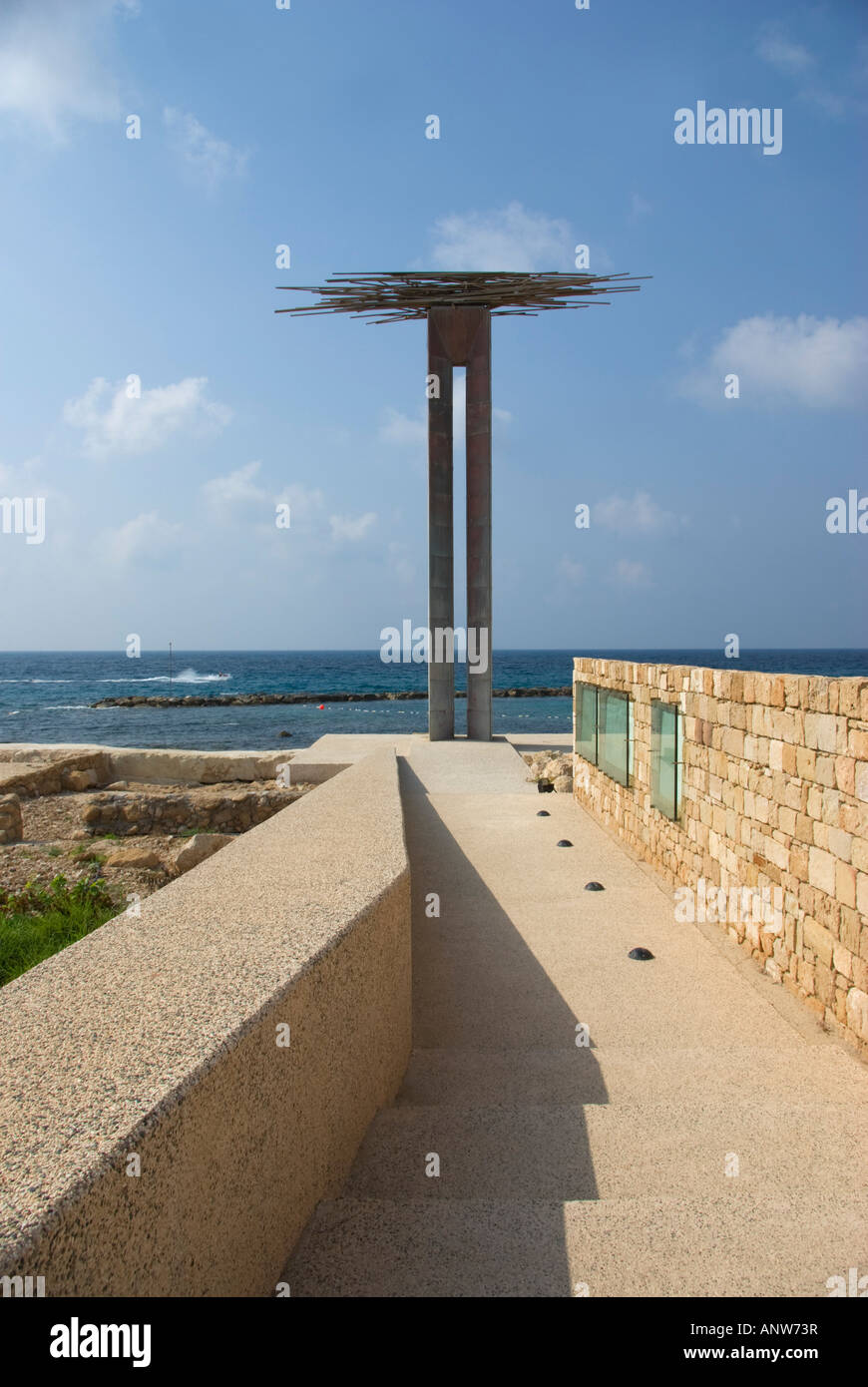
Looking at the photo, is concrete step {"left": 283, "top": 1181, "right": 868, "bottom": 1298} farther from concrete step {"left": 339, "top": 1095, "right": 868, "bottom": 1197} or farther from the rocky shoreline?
the rocky shoreline

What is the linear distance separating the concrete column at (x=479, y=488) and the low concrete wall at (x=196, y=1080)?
1341cm

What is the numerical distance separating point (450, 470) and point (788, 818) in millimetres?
12834

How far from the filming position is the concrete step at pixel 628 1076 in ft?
12.5

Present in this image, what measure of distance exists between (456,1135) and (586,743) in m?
8.46

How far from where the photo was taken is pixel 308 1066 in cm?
261

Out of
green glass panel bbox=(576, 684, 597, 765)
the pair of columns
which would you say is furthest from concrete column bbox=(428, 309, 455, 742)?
green glass panel bbox=(576, 684, 597, 765)

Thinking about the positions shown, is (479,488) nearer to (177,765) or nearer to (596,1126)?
(177,765)

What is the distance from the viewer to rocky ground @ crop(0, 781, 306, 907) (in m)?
8.73

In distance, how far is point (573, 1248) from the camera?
2195 millimetres

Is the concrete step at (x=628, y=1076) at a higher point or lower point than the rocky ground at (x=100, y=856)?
higher

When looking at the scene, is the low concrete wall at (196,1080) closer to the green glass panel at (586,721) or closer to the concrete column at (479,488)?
the green glass panel at (586,721)

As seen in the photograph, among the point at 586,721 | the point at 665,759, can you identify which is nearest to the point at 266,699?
the point at 586,721

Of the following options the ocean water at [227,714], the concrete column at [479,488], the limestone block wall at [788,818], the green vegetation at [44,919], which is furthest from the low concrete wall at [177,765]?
the limestone block wall at [788,818]
